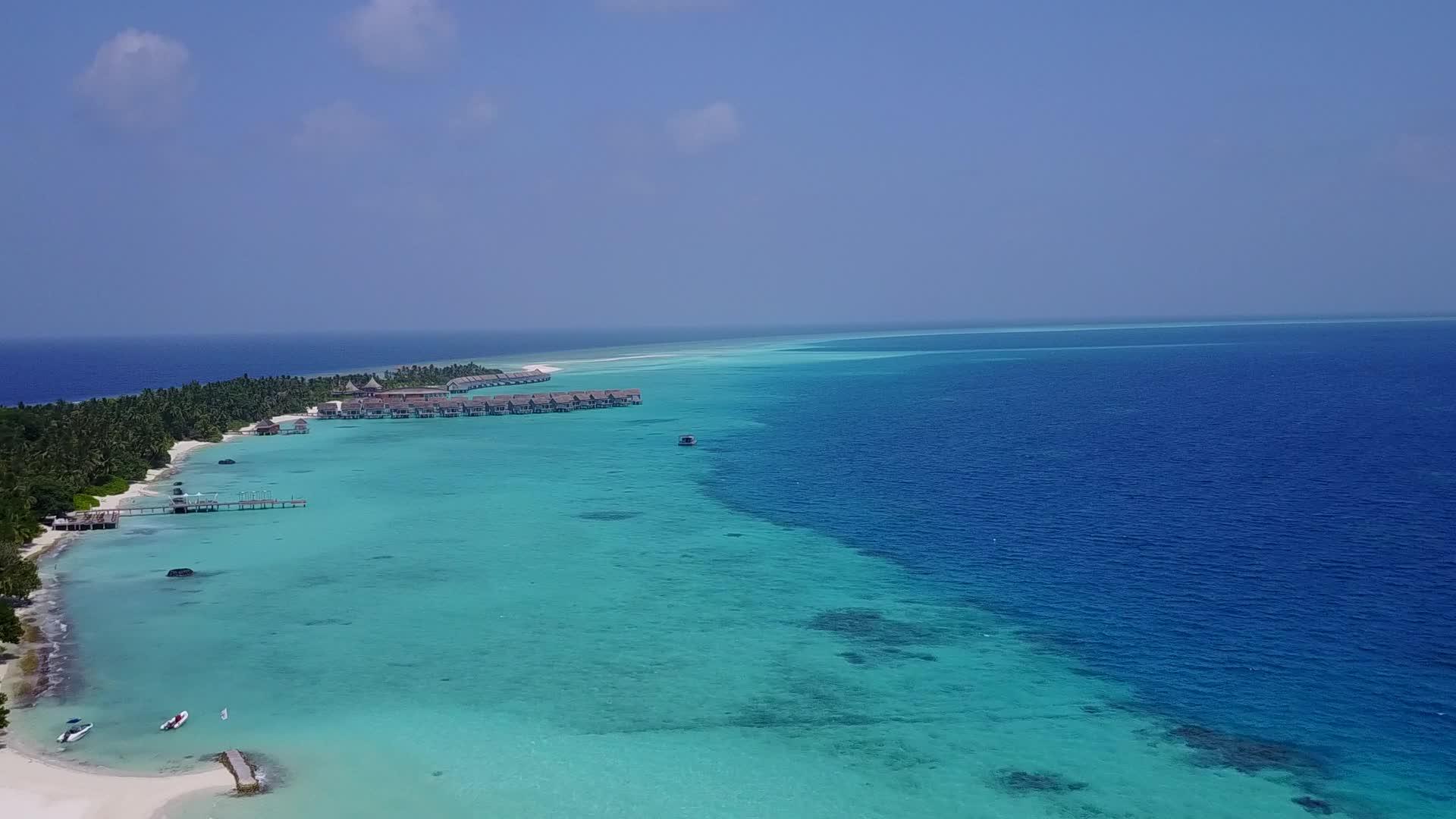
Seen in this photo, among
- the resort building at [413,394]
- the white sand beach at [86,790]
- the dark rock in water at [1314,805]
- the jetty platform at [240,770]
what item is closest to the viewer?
the dark rock in water at [1314,805]

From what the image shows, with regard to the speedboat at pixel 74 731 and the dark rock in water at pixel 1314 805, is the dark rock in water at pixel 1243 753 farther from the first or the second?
the speedboat at pixel 74 731

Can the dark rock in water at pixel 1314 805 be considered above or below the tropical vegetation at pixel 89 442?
below

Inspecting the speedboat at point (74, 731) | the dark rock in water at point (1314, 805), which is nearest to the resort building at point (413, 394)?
the speedboat at point (74, 731)

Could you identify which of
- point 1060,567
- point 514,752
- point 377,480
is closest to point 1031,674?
point 1060,567

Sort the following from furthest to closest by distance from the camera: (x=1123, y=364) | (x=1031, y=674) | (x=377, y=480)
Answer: (x=1123, y=364) → (x=377, y=480) → (x=1031, y=674)

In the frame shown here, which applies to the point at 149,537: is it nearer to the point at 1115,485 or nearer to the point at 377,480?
the point at 377,480

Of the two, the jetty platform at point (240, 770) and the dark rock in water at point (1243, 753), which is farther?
the dark rock in water at point (1243, 753)
